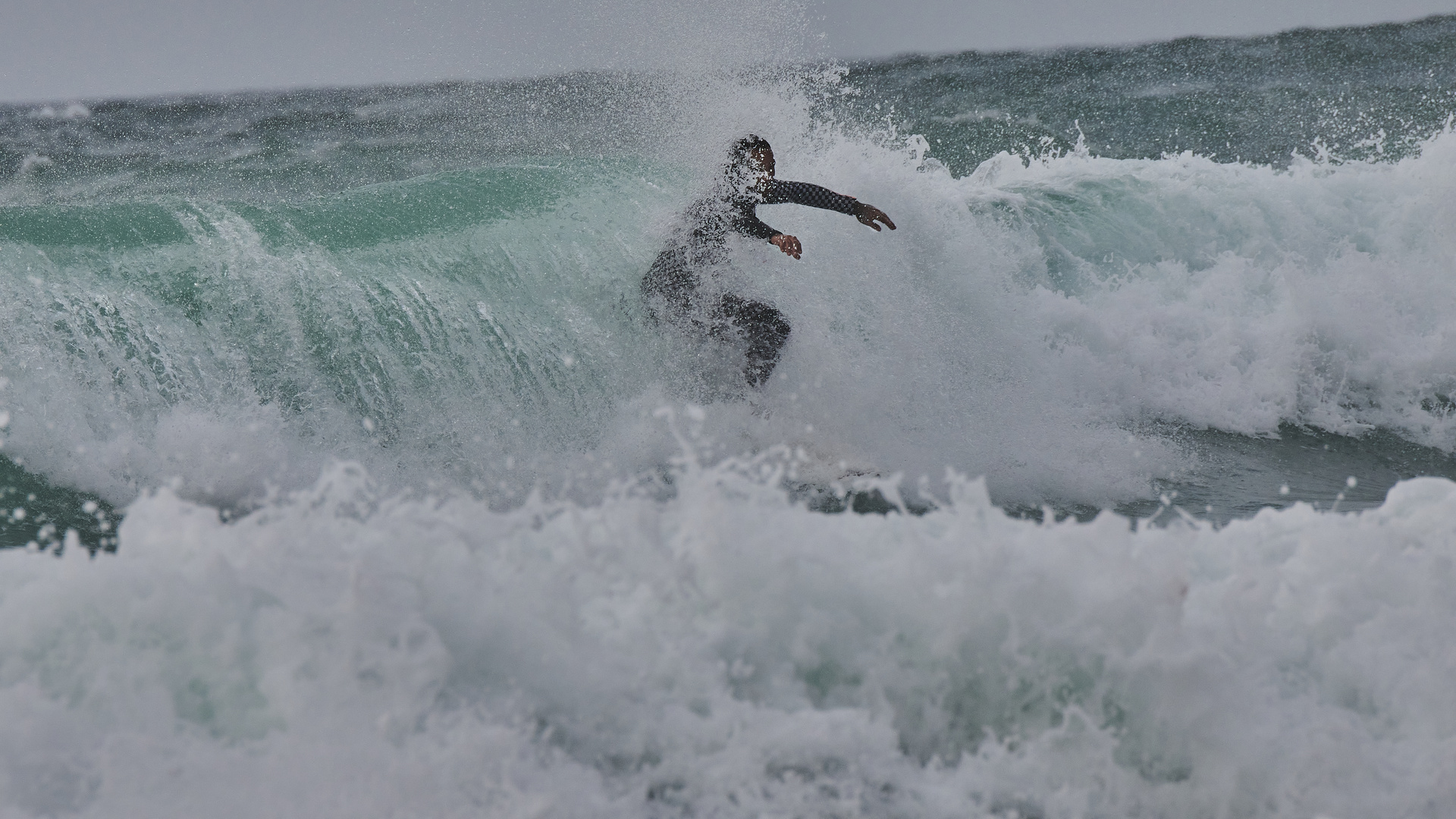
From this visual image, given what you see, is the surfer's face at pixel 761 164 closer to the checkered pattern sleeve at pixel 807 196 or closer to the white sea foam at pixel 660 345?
the checkered pattern sleeve at pixel 807 196

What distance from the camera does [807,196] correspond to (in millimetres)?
5285

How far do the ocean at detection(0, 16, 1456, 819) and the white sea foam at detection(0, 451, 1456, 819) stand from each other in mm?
12

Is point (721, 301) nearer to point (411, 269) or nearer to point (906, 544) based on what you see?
point (411, 269)

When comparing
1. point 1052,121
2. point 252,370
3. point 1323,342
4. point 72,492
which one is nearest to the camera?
point 72,492

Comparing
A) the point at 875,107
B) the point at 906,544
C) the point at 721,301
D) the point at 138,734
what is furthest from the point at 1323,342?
the point at 875,107

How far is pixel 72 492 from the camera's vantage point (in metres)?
5.51

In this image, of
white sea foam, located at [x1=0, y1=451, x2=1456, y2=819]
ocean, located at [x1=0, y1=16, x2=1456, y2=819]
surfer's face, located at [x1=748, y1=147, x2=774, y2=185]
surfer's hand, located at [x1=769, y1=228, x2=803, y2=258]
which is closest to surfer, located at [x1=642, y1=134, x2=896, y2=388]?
surfer's face, located at [x1=748, y1=147, x2=774, y2=185]

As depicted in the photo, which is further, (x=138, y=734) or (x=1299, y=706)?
(x=1299, y=706)

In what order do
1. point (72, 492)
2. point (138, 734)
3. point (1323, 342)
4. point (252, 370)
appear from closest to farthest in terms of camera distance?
point (138, 734) → point (72, 492) → point (252, 370) → point (1323, 342)

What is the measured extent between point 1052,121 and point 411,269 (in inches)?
487

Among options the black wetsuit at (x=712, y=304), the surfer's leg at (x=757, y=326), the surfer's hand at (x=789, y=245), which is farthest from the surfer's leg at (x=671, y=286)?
the surfer's hand at (x=789, y=245)

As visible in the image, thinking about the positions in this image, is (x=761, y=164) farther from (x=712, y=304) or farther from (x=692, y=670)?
(x=692, y=670)

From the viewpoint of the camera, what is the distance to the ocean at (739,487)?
2.56 metres

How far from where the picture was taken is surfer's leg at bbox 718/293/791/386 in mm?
5730
